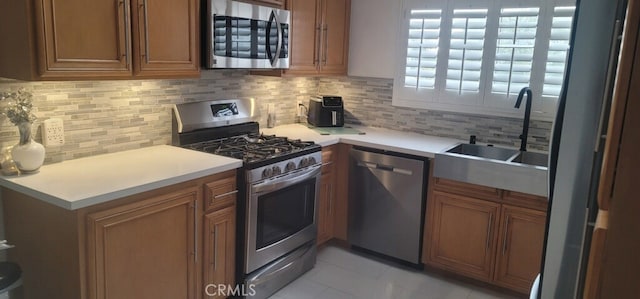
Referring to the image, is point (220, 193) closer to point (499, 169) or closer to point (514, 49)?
point (499, 169)

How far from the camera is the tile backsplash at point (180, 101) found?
8.04 ft

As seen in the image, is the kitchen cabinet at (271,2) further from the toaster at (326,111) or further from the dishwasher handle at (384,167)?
the dishwasher handle at (384,167)

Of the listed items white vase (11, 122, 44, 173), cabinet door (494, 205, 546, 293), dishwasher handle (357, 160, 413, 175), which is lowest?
cabinet door (494, 205, 546, 293)

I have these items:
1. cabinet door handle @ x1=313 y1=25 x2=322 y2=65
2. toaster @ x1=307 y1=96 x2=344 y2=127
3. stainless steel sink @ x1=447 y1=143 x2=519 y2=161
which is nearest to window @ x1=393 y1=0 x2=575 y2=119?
stainless steel sink @ x1=447 y1=143 x2=519 y2=161

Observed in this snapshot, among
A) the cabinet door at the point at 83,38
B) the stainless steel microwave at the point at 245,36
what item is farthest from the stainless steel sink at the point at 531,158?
the cabinet door at the point at 83,38

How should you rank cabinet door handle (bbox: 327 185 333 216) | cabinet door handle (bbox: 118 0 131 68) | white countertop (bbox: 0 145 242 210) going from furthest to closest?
cabinet door handle (bbox: 327 185 333 216), cabinet door handle (bbox: 118 0 131 68), white countertop (bbox: 0 145 242 210)

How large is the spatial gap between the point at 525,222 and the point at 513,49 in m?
1.19

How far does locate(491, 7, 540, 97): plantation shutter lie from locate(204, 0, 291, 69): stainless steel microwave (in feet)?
4.84

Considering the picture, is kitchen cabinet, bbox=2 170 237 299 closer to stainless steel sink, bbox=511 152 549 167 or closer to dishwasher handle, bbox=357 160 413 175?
dishwasher handle, bbox=357 160 413 175

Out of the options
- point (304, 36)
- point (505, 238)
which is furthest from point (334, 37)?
point (505, 238)

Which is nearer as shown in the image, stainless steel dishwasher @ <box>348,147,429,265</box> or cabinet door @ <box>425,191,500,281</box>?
cabinet door @ <box>425,191,500,281</box>

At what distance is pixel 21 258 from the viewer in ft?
7.66

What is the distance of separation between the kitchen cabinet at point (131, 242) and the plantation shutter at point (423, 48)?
1.77 m

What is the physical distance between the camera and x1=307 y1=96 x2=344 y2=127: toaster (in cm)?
392
